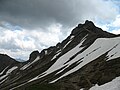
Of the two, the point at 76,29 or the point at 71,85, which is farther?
the point at 76,29

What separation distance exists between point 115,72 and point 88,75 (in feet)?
36.2

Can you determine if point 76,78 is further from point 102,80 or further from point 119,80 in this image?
point 119,80

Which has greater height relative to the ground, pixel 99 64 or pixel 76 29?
pixel 76 29

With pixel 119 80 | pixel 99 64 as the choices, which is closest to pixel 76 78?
pixel 99 64

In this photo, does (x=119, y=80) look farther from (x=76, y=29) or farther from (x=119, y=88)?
(x=76, y=29)

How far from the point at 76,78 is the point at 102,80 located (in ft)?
43.3

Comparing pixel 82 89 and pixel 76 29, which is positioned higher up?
pixel 76 29

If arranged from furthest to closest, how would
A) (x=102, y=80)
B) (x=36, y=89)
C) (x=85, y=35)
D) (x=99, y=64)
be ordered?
(x=85, y=35) → (x=99, y=64) → (x=36, y=89) → (x=102, y=80)

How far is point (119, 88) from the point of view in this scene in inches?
1617

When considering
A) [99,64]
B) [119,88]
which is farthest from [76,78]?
[119,88]

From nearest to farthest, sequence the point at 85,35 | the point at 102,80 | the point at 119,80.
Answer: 1. the point at 119,80
2. the point at 102,80
3. the point at 85,35

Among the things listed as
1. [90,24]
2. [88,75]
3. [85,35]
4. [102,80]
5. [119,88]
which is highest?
[90,24]

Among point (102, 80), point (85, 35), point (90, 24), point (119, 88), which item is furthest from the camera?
point (90, 24)

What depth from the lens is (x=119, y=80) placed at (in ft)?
152
